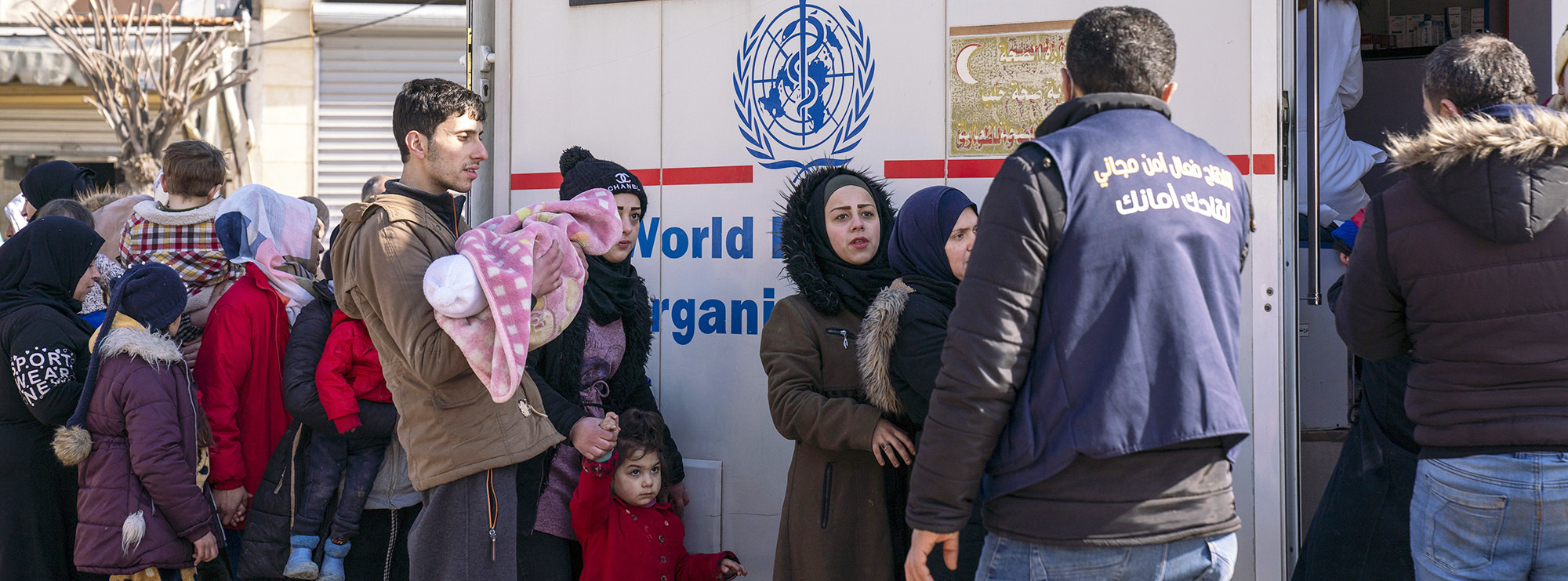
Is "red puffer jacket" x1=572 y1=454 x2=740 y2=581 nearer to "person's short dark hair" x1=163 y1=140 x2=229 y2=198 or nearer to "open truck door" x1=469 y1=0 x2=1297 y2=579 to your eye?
"open truck door" x1=469 y1=0 x2=1297 y2=579

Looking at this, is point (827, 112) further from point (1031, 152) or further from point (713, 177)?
point (1031, 152)

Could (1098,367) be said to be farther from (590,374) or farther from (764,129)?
(764,129)

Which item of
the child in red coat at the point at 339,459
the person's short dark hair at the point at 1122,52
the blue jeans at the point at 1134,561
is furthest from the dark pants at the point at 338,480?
the person's short dark hair at the point at 1122,52

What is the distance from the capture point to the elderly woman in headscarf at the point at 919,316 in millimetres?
2812

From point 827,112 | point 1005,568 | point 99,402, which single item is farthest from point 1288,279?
point 99,402

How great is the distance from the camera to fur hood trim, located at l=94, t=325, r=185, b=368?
3.53 m

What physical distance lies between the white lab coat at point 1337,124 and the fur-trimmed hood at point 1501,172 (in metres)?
1.96

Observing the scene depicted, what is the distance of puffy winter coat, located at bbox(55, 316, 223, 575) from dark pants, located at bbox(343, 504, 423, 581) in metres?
0.51

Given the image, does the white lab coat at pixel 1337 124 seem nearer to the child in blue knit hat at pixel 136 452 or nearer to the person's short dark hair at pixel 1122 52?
the person's short dark hair at pixel 1122 52

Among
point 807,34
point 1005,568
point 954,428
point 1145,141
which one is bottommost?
point 1005,568

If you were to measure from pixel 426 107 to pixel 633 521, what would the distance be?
4.63 feet

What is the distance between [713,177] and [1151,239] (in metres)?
2.30

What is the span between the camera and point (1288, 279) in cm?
343

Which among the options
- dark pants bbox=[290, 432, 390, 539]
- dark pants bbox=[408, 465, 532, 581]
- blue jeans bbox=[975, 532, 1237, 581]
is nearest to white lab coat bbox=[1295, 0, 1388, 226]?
blue jeans bbox=[975, 532, 1237, 581]
